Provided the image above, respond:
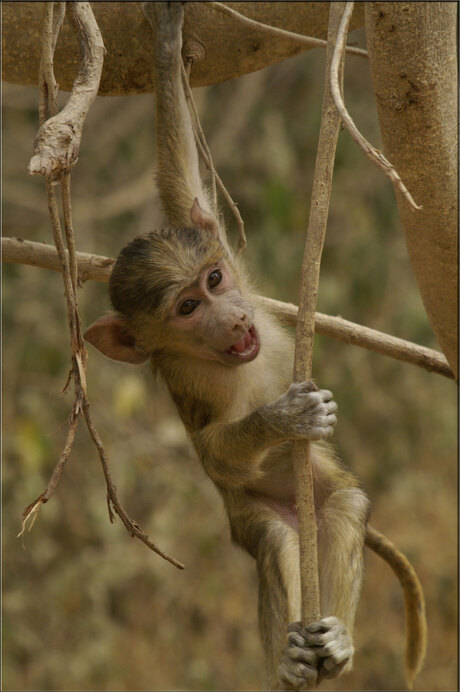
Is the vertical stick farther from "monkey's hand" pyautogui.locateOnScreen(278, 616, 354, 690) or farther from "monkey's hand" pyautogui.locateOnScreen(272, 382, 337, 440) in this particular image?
"monkey's hand" pyautogui.locateOnScreen(278, 616, 354, 690)

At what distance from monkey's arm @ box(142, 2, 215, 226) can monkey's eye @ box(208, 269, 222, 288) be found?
492 millimetres

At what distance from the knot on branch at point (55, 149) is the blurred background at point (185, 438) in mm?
5301

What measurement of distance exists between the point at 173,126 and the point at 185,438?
4.65 m

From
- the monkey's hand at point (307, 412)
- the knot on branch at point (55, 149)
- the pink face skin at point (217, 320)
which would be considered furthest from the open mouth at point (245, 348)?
the knot on branch at point (55, 149)

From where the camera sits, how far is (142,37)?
13.1ft

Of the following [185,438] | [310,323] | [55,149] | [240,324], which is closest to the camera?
[55,149]

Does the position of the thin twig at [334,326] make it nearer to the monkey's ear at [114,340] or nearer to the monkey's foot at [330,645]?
the monkey's ear at [114,340]

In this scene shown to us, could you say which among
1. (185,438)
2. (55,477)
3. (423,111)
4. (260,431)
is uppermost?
(423,111)

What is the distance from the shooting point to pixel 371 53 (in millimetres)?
3129

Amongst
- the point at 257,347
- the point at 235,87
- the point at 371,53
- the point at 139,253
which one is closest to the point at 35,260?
the point at 139,253

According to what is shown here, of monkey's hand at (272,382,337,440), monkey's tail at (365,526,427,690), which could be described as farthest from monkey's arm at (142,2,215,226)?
monkey's tail at (365,526,427,690)

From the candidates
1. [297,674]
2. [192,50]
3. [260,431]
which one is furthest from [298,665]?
[192,50]

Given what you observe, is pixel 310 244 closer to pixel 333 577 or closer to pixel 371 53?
pixel 371 53

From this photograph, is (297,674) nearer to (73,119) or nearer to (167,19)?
(73,119)
